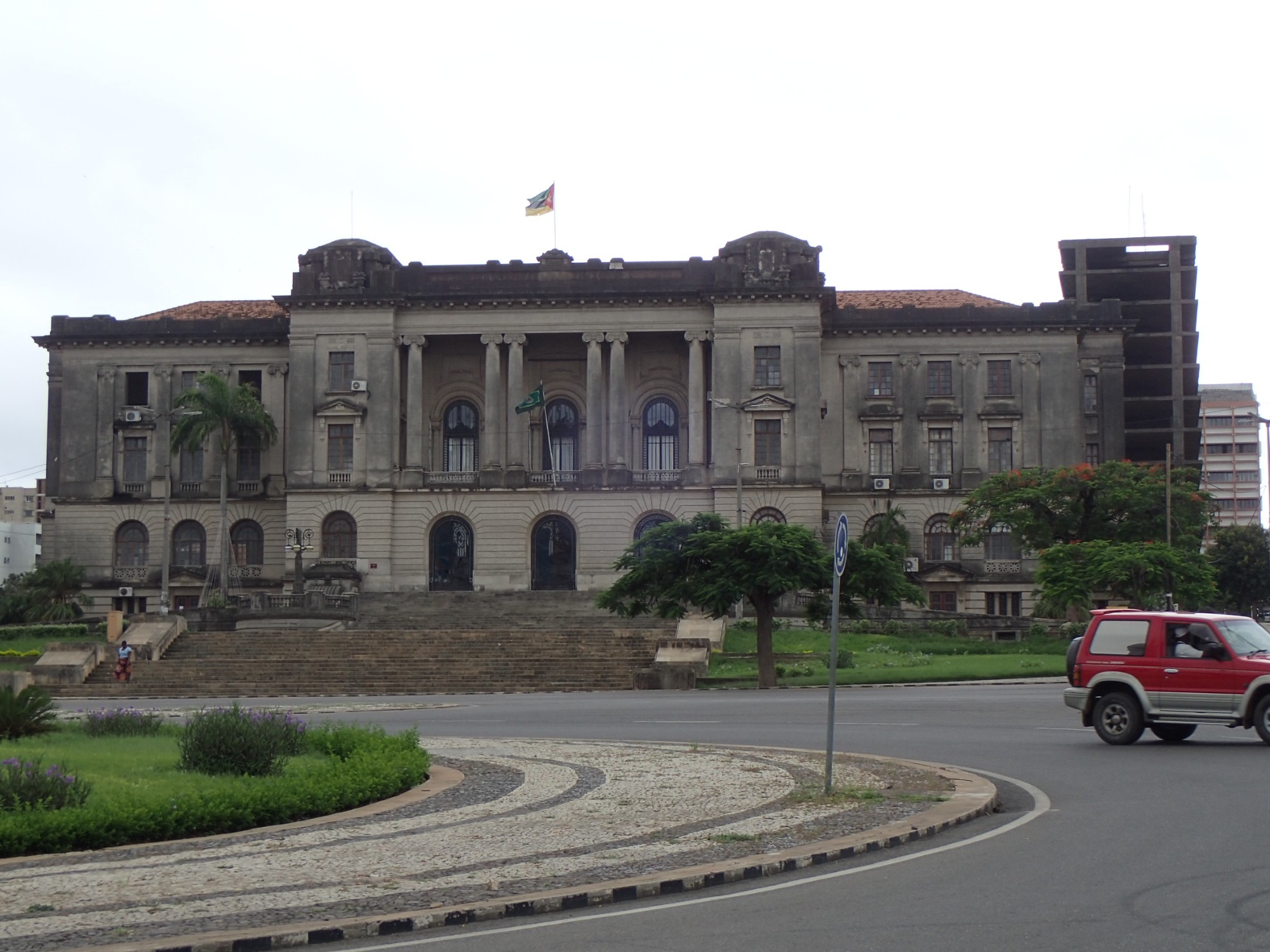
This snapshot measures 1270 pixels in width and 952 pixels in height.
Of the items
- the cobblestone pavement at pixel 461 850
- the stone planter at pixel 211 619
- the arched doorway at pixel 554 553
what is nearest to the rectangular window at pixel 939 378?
the arched doorway at pixel 554 553

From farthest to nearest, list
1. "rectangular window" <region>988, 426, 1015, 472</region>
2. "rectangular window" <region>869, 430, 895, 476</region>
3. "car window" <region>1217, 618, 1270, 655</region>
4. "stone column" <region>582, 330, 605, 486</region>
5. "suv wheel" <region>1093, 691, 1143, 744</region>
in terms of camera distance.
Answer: "rectangular window" <region>869, 430, 895, 476</region> → "rectangular window" <region>988, 426, 1015, 472</region> → "stone column" <region>582, 330, 605, 486</region> → "suv wheel" <region>1093, 691, 1143, 744</region> → "car window" <region>1217, 618, 1270, 655</region>

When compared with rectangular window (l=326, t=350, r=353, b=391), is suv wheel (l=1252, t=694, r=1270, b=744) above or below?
below

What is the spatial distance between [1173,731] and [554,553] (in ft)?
161

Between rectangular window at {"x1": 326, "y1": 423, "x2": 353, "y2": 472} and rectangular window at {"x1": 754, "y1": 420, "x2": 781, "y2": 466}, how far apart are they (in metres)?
18.4

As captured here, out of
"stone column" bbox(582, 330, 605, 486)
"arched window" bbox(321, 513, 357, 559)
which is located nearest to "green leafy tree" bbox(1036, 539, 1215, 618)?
"stone column" bbox(582, 330, 605, 486)

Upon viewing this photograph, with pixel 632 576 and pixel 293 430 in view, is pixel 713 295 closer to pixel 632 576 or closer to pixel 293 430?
pixel 293 430

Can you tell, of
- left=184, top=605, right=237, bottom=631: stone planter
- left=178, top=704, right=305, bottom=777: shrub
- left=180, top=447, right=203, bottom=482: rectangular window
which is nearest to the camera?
left=178, top=704, right=305, bottom=777: shrub

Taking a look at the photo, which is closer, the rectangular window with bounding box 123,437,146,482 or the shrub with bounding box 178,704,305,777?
the shrub with bounding box 178,704,305,777

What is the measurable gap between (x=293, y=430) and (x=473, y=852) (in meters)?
59.2

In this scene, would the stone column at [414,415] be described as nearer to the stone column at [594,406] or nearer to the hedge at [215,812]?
the stone column at [594,406]

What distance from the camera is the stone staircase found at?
44.8m

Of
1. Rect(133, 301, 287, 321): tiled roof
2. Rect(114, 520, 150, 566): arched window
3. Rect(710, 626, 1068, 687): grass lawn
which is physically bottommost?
Rect(710, 626, 1068, 687): grass lawn

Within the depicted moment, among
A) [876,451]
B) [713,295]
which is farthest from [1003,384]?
[713,295]

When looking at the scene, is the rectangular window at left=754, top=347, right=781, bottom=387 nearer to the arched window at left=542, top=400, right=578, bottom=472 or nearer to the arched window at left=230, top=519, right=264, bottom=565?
the arched window at left=542, top=400, right=578, bottom=472
